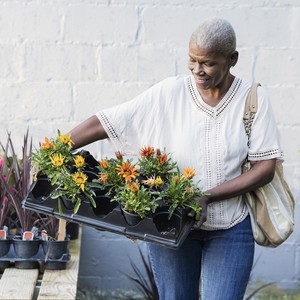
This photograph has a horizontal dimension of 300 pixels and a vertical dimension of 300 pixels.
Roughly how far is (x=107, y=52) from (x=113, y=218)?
2.06 meters

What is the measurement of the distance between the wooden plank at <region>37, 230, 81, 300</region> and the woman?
0.58m

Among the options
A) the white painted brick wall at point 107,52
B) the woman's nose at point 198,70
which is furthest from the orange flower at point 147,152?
the white painted brick wall at point 107,52

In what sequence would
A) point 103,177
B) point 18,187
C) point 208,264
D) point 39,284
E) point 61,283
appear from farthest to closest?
1. point 18,187
2. point 39,284
3. point 61,283
4. point 208,264
5. point 103,177

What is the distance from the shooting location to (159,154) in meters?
3.40

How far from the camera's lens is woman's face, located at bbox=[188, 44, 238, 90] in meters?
3.30

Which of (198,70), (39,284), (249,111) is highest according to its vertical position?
(198,70)

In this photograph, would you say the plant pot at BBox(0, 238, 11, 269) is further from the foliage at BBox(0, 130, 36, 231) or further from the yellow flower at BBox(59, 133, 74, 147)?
the yellow flower at BBox(59, 133, 74, 147)

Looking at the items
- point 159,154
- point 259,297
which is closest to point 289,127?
point 259,297

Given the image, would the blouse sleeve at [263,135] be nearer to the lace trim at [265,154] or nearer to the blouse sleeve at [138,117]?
the lace trim at [265,154]

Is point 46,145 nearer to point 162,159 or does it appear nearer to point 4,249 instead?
point 162,159

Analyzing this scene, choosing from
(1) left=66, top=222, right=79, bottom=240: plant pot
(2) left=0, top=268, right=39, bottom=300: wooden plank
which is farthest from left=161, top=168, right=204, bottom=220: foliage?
(1) left=66, top=222, right=79, bottom=240: plant pot

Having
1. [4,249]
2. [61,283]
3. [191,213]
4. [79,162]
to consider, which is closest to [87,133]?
[79,162]

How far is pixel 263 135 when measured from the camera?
3.44m

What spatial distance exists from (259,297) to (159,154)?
234 cm
